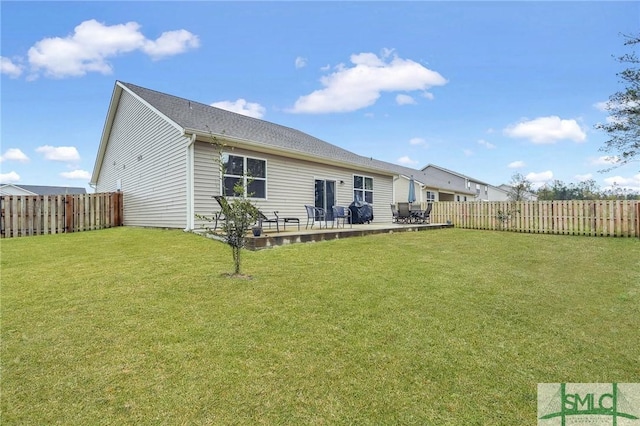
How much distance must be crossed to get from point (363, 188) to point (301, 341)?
12.8 m

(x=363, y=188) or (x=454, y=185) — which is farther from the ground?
(x=454, y=185)

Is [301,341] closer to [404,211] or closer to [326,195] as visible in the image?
[326,195]

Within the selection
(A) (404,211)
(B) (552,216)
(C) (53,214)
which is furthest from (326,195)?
(C) (53,214)

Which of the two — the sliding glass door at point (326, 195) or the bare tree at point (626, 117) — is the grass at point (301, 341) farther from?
the bare tree at point (626, 117)

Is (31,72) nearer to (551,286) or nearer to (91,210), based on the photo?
(91,210)

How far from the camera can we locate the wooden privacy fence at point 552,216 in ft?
36.3

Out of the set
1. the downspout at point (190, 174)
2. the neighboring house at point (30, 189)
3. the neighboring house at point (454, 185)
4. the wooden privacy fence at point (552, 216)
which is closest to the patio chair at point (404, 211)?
the wooden privacy fence at point (552, 216)

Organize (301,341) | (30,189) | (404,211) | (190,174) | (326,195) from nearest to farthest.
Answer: (301,341) → (190,174) → (326,195) → (404,211) → (30,189)

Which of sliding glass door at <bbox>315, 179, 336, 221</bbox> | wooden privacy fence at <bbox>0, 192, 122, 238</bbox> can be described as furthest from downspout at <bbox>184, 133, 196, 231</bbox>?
wooden privacy fence at <bbox>0, 192, 122, 238</bbox>

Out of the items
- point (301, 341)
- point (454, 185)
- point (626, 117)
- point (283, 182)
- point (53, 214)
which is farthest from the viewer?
point (454, 185)

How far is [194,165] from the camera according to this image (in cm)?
916

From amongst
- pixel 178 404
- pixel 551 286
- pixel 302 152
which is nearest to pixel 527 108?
pixel 302 152

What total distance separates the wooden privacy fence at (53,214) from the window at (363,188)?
33.9 feet

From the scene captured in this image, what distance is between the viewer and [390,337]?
318 centimetres
